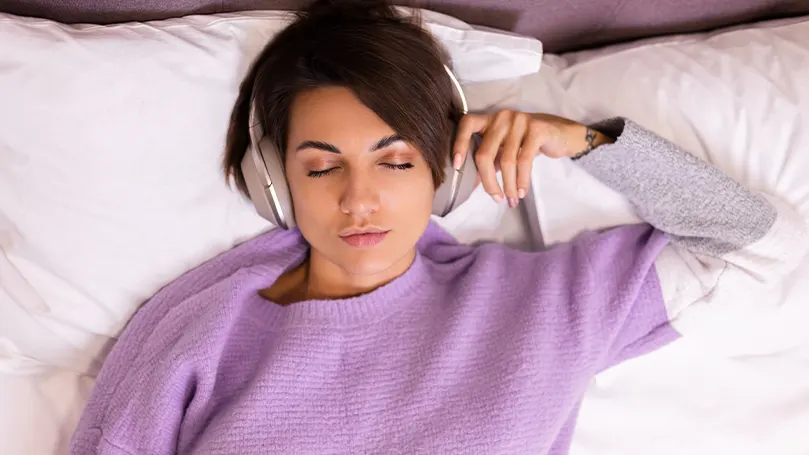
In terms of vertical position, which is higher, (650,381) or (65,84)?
(65,84)

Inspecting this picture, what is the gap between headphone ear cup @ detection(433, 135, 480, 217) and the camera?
1.06 m

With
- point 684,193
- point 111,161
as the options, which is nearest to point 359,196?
point 111,161

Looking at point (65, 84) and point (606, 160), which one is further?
point (606, 160)

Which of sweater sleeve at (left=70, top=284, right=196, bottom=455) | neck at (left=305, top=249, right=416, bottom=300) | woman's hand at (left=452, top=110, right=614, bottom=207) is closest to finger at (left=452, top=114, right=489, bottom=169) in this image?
woman's hand at (left=452, top=110, right=614, bottom=207)

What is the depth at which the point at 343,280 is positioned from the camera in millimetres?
1130

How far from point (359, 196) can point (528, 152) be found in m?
0.30

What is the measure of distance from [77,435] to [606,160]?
101 centimetres

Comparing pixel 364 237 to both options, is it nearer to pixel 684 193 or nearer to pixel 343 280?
pixel 343 280

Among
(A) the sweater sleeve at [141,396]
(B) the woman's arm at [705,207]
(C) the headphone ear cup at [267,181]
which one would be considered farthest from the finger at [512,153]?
(A) the sweater sleeve at [141,396]

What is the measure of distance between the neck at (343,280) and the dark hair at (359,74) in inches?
7.3

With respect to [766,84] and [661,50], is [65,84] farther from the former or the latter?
[766,84]

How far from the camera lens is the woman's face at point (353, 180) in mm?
960

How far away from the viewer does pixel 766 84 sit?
3.82ft

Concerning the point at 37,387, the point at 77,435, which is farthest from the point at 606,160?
the point at 37,387
